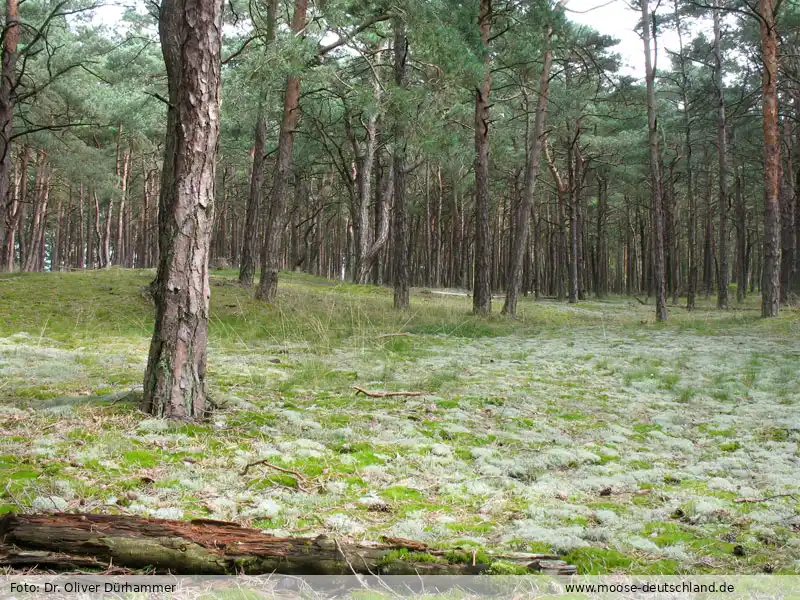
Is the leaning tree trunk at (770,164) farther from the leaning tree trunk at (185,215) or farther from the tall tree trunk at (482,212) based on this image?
the leaning tree trunk at (185,215)

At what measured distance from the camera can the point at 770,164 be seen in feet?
43.3

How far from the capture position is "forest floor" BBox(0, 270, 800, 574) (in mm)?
2387

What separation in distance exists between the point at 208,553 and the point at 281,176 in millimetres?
11513

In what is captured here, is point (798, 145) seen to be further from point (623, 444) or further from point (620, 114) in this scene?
point (623, 444)

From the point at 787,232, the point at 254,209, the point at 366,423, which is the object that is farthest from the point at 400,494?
the point at 787,232

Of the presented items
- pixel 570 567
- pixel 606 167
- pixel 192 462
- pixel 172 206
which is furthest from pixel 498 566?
pixel 606 167

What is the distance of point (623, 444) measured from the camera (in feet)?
12.6

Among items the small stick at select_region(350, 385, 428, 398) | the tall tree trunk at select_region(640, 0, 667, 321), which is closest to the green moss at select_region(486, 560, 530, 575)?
the small stick at select_region(350, 385, 428, 398)

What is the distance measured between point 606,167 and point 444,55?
66.0ft

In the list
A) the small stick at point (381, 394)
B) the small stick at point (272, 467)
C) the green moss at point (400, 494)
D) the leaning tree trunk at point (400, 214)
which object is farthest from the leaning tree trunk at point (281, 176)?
the green moss at point (400, 494)

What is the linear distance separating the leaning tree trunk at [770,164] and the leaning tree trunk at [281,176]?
9.89 metres

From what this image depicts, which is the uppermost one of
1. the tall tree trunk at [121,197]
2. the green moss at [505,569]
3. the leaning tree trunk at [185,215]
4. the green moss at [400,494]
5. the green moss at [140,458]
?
the tall tree trunk at [121,197]

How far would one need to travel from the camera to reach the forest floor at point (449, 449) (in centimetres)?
239

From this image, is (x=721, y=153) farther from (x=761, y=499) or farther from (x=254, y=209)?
(x=761, y=499)
